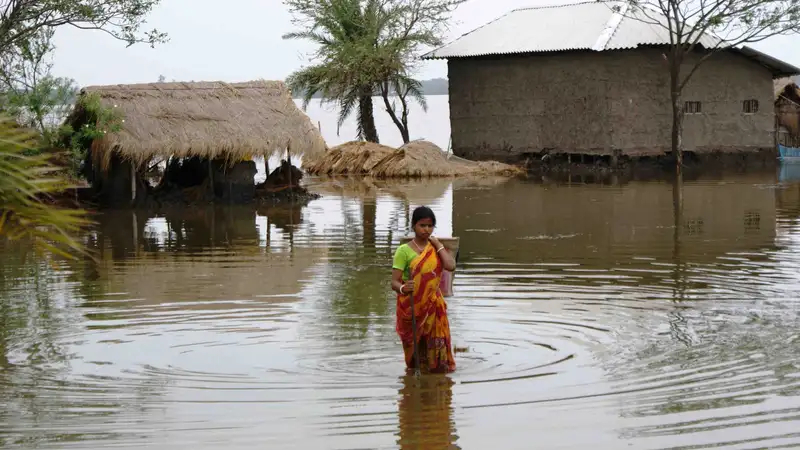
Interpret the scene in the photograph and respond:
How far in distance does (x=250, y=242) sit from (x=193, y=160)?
7534 millimetres

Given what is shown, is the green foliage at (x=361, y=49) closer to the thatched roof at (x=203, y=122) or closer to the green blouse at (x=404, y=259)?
the thatched roof at (x=203, y=122)

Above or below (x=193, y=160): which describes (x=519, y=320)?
below

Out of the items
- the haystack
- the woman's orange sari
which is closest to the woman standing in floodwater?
the woman's orange sari

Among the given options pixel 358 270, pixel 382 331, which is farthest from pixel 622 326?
pixel 358 270

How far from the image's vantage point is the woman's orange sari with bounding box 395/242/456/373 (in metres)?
7.32

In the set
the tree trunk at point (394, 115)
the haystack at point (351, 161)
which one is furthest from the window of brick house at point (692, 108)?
the tree trunk at point (394, 115)

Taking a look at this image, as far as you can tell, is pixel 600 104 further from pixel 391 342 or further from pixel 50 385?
pixel 50 385

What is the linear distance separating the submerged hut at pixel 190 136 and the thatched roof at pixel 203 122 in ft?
0.06

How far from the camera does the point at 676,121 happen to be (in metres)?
30.3

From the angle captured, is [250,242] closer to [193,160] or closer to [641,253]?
[641,253]

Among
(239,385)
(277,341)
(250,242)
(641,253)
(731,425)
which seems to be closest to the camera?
(731,425)

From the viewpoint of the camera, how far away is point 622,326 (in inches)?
363

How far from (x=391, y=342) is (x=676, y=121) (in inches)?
897

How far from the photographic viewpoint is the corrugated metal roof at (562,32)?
30625 millimetres
